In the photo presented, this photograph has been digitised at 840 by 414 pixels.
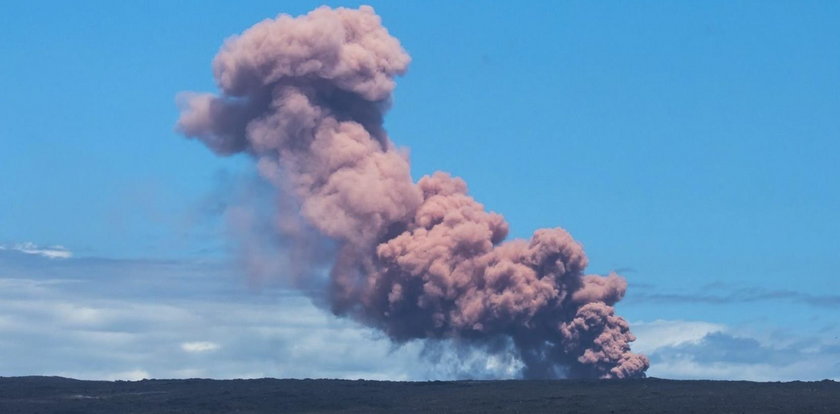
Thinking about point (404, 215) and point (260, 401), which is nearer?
point (260, 401)

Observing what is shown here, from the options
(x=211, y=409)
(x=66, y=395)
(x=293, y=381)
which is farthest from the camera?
(x=293, y=381)

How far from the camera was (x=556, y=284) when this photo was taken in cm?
16400

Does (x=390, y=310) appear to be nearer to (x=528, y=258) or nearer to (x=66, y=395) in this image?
(x=528, y=258)

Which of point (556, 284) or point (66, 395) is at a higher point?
point (556, 284)

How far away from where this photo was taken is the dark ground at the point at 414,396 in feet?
441

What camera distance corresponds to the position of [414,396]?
14838cm

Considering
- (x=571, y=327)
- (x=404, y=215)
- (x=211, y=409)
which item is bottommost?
(x=211, y=409)

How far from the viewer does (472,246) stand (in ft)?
536

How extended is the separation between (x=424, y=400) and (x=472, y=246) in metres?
22.6

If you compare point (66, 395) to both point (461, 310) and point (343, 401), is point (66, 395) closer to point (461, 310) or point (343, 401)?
point (343, 401)

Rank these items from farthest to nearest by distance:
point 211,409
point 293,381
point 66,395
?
point 293,381 < point 66,395 < point 211,409

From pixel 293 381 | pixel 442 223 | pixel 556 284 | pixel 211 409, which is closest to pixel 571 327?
pixel 556 284

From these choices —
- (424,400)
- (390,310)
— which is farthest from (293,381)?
(424,400)

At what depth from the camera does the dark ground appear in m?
134
